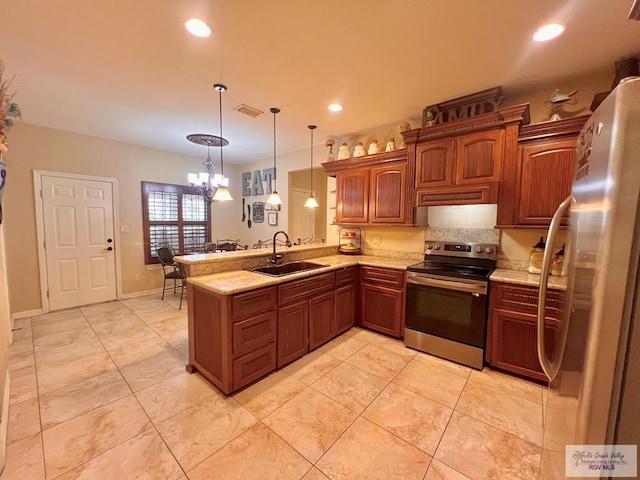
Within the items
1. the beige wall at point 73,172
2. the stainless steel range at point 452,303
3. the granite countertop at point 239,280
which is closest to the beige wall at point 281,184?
the beige wall at point 73,172

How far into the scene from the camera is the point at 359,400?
2.08 metres

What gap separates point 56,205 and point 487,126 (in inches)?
229

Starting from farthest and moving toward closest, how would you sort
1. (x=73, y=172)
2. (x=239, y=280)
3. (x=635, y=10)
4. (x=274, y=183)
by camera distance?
(x=274, y=183) → (x=73, y=172) → (x=239, y=280) → (x=635, y=10)

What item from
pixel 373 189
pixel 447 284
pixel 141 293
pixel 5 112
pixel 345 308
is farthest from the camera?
pixel 141 293

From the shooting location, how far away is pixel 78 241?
4.14m

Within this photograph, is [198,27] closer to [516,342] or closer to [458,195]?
[458,195]

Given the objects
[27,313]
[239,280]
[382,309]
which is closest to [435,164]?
[382,309]

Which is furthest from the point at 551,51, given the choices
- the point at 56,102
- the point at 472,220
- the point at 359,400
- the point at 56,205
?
the point at 56,205

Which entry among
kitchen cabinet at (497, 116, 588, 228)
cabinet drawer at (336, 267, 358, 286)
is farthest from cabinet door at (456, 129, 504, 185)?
cabinet drawer at (336, 267, 358, 286)

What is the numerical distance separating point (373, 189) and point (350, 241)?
3.10 ft

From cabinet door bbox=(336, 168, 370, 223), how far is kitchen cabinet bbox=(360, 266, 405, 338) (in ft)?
2.71

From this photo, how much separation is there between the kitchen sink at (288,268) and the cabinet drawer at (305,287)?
0.18 m

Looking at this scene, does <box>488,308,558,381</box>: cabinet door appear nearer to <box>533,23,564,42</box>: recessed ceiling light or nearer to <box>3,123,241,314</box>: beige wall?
<box>533,23,564,42</box>: recessed ceiling light

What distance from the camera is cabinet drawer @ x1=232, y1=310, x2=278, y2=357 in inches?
82.1
